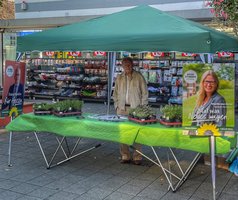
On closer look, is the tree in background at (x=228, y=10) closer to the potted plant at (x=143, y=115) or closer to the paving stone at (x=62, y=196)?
the potted plant at (x=143, y=115)

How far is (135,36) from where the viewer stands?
516cm

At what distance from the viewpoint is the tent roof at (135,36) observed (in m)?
4.77

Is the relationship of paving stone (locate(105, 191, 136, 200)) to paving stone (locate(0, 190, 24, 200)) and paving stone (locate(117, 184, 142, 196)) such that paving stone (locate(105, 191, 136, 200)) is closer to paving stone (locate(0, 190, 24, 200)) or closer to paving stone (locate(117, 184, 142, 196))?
paving stone (locate(117, 184, 142, 196))

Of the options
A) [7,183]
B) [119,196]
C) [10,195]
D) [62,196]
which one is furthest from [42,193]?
[119,196]

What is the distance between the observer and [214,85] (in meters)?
4.14

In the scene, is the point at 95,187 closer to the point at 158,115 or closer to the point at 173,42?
the point at 158,115

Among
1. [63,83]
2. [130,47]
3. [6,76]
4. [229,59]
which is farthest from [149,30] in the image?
[63,83]

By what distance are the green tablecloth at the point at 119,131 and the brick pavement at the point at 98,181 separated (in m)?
0.65

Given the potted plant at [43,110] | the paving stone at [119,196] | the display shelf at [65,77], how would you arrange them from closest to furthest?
the paving stone at [119,196]
the potted plant at [43,110]
the display shelf at [65,77]

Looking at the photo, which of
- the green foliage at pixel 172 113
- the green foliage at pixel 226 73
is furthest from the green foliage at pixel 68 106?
the green foliage at pixel 226 73

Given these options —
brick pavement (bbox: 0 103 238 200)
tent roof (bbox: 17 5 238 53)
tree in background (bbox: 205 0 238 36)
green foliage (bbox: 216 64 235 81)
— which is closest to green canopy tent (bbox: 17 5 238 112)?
tent roof (bbox: 17 5 238 53)

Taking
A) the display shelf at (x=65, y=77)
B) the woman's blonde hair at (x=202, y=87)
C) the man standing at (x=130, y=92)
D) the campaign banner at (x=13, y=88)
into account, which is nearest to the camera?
the woman's blonde hair at (x=202, y=87)

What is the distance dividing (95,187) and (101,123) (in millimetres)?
874

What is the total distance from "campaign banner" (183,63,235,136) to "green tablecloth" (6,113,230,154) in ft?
0.74
